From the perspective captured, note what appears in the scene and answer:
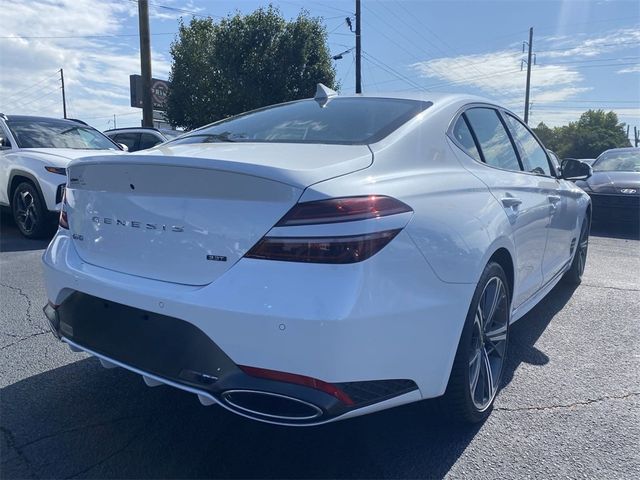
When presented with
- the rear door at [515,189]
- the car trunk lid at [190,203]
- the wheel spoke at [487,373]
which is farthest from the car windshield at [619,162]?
the car trunk lid at [190,203]

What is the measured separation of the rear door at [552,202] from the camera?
3898 mm

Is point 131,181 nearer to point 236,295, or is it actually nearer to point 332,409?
point 236,295

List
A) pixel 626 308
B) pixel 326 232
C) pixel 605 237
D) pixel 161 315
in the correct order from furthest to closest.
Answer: pixel 605 237 → pixel 626 308 → pixel 161 315 → pixel 326 232

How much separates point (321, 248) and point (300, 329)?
0.29 meters

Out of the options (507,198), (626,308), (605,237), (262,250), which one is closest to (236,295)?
(262,250)

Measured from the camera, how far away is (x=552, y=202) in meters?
3.89

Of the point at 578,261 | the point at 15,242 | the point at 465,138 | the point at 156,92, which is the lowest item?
the point at 15,242

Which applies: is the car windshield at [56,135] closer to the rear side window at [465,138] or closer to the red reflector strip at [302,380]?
the rear side window at [465,138]

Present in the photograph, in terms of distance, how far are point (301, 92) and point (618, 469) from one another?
921 inches

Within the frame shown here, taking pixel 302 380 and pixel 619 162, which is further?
pixel 619 162

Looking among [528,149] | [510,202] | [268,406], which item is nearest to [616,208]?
[528,149]

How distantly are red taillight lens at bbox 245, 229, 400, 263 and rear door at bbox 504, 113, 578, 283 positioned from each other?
223cm

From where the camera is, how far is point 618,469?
2418 millimetres

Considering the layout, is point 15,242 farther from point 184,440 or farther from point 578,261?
point 578,261
